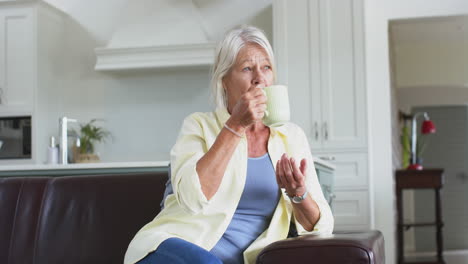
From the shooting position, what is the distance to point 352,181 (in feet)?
16.4

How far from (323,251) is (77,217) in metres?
1.01

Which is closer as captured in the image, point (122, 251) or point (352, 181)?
point (122, 251)

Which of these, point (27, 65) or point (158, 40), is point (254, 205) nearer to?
point (158, 40)

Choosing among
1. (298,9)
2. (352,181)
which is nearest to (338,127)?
(352,181)

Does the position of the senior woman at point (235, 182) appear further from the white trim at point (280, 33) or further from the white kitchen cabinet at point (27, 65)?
the white kitchen cabinet at point (27, 65)

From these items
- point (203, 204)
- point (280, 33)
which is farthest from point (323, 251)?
point (280, 33)

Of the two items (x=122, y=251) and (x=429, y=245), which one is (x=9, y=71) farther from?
(x=429, y=245)

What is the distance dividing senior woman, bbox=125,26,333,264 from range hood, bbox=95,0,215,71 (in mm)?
3663

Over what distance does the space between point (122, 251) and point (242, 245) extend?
55 cm

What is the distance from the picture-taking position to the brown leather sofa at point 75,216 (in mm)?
2111

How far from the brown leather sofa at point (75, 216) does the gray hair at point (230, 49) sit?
46 centimetres

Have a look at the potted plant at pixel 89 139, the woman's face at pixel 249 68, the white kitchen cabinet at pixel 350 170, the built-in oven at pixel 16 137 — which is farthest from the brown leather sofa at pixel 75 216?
the built-in oven at pixel 16 137

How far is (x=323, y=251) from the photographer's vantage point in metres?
1.41

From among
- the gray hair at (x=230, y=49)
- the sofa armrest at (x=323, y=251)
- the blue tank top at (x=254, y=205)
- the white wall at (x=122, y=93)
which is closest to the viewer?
the sofa armrest at (x=323, y=251)
